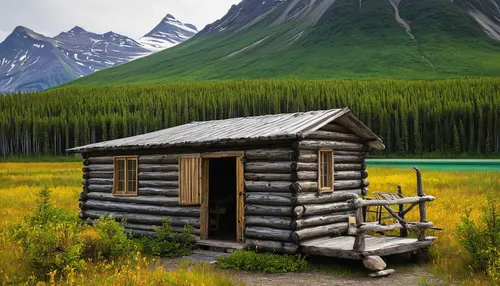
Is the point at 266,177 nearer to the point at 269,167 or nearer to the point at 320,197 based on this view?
the point at 269,167

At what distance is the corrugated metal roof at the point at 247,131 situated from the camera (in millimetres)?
13398

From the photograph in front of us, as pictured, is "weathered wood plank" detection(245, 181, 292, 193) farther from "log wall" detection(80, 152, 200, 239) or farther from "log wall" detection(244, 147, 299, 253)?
"log wall" detection(80, 152, 200, 239)

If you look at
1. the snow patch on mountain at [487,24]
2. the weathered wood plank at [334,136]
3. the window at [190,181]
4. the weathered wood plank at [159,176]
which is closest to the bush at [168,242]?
the window at [190,181]

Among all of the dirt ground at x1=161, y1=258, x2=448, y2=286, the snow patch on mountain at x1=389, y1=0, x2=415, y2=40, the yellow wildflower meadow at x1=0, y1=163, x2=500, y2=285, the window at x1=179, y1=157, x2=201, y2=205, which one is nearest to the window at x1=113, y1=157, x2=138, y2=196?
the window at x1=179, y1=157, x2=201, y2=205

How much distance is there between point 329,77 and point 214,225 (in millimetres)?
106608

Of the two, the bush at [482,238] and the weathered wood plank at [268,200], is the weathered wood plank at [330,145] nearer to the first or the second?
the weathered wood plank at [268,200]

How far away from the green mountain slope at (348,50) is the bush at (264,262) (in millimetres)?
108264

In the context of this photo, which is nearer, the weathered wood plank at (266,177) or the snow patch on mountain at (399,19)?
the weathered wood plank at (266,177)

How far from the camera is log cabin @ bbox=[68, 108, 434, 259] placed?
43.1ft

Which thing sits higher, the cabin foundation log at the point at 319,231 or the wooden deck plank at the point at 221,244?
the cabin foundation log at the point at 319,231

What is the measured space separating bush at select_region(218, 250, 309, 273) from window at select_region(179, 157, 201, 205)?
2644 mm

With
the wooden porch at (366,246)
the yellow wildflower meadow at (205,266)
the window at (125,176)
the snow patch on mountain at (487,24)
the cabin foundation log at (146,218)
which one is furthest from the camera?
the snow patch on mountain at (487,24)

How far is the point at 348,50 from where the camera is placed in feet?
479

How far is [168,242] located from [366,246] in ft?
18.7
